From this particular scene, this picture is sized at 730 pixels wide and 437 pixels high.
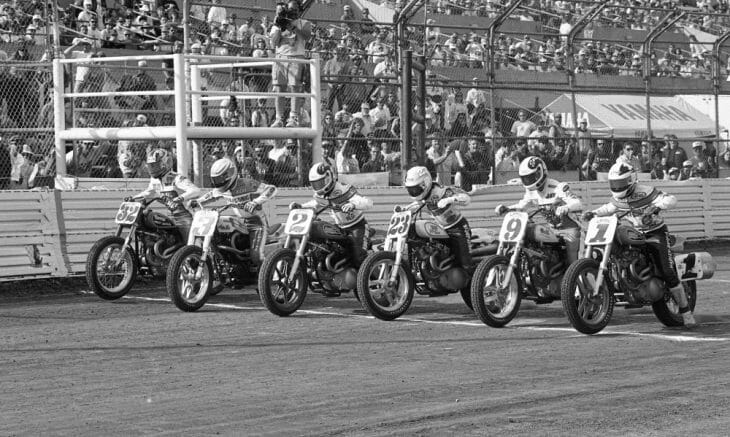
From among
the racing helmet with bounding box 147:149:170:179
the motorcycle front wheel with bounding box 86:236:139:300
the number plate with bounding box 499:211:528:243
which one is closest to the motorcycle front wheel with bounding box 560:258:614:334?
the number plate with bounding box 499:211:528:243

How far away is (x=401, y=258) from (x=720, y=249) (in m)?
11.0

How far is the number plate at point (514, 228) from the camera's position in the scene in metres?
11.6

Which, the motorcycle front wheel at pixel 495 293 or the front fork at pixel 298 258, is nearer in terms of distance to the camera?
the motorcycle front wheel at pixel 495 293

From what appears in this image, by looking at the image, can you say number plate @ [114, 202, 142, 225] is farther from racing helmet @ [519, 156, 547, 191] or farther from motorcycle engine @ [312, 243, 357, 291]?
racing helmet @ [519, 156, 547, 191]

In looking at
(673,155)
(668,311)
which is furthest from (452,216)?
(673,155)

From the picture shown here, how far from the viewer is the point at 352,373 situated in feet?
29.5

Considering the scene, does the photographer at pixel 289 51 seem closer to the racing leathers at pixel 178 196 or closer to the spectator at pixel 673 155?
the racing leathers at pixel 178 196

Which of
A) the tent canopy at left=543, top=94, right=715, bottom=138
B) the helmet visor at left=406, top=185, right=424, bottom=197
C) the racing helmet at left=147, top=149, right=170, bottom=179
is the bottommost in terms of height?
the helmet visor at left=406, top=185, right=424, bottom=197

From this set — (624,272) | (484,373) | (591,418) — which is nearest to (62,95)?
(624,272)

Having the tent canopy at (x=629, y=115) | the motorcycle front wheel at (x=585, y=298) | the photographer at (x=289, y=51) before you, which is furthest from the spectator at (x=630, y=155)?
the motorcycle front wheel at (x=585, y=298)

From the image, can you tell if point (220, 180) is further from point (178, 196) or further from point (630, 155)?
point (630, 155)

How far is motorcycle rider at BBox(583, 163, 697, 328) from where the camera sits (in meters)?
11.5

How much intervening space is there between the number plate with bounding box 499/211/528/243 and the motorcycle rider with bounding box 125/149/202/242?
4357 mm

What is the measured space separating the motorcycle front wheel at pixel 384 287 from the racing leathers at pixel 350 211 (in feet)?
3.37
